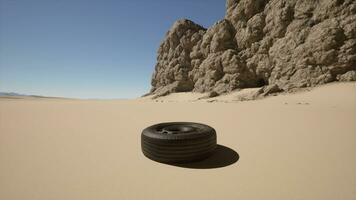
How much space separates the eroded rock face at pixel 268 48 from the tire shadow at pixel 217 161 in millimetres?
12211

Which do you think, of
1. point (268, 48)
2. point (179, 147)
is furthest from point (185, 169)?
point (268, 48)

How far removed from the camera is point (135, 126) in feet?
20.7

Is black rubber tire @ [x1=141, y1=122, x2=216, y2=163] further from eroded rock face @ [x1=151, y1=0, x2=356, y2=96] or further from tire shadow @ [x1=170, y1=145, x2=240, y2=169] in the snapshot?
eroded rock face @ [x1=151, y1=0, x2=356, y2=96]

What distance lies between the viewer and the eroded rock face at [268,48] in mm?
15547

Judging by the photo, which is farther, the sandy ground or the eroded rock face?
the eroded rock face

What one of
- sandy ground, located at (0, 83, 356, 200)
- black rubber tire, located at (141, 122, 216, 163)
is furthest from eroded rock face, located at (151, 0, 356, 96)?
black rubber tire, located at (141, 122, 216, 163)

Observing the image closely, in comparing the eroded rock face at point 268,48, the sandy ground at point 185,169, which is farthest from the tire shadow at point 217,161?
the eroded rock face at point 268,48

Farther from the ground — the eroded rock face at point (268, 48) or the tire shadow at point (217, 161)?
the eroded rock face at point (268, 48)

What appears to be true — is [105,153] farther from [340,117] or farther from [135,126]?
[340,117]

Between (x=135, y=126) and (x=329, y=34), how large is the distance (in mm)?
18368

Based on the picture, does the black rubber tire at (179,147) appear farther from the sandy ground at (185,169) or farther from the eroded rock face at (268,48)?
the eroded rock face at (268,48)

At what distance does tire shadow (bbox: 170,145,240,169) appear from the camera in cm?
321

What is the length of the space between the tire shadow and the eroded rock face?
12211 millimetres

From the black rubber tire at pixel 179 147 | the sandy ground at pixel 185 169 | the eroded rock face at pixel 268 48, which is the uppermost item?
the eroded rock face at pixel 268 48
